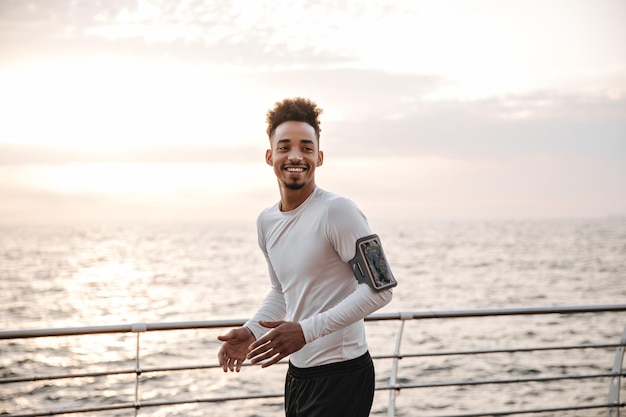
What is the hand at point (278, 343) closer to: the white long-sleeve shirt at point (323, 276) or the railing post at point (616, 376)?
the white long-sleeve shirt at point (323, 276)

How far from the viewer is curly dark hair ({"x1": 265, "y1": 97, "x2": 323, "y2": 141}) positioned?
2.23 metres

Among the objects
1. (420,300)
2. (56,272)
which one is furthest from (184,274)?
(420,300)

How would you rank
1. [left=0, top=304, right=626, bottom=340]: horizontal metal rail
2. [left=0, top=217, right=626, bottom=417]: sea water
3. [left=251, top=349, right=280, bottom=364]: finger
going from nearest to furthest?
[left=251, top=349, right=280, bottom=364]: finger < [left=0, top=304, right=626, bottom=340]: horizontal metal rail < [left=0, top=217, right=626, bottom=417]: sea water

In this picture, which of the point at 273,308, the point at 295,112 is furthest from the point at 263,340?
the point at 295,112

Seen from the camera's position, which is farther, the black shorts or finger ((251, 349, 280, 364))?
the black shorts

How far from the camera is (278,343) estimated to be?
203 cm

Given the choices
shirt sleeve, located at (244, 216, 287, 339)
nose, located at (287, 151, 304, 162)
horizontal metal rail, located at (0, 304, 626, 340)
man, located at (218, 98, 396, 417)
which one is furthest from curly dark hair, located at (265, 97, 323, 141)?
horizontal metal rail, located at (0, 304, 626, 340)

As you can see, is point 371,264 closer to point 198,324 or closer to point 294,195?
point 294,195

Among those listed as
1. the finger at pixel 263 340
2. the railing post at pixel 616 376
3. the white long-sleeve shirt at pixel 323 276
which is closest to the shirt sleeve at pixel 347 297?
the white long-sleeve shirt at pixel 323 276

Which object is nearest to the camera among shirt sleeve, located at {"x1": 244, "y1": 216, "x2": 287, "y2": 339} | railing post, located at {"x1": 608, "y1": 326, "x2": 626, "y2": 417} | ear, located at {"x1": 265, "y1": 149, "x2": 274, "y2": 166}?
ear, located at {"x1": 265, "y1": 149, "x2": 274, "y2": 166}

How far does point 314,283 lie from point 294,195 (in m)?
0.30

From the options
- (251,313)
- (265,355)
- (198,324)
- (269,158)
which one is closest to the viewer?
(265,355)

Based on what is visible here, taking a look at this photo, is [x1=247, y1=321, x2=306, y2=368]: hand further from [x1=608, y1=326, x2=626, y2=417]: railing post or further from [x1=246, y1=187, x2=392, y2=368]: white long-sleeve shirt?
[x1=608, y1=326, x2=626, y2=417]: railing post

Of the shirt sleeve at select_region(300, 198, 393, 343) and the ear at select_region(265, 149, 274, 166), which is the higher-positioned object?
the ear at select_region(265, 149, 274, 166)
